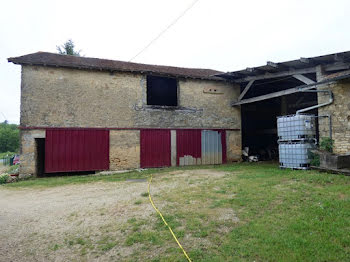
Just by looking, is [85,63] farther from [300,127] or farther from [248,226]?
[248,226]

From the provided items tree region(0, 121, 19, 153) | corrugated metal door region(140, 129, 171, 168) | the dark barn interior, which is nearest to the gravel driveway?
corrugated metal door region(140, 129, 171, 168)

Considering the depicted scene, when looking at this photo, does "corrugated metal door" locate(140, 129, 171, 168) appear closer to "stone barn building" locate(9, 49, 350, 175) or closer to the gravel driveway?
"stone barn building" locate(9, 49, 350, 175)

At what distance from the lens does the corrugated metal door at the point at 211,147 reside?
12727 millimetres

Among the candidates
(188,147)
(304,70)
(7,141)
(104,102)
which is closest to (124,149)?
(104,102)

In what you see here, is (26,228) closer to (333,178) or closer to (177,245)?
(177,245)

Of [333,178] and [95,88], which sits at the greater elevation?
[95,88]

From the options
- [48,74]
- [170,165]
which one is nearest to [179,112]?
[170,165]

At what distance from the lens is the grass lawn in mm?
2881

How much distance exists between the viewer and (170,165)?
39.5 ft

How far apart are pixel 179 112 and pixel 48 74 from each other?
272 inches

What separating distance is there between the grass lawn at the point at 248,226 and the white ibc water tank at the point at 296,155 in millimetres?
2210

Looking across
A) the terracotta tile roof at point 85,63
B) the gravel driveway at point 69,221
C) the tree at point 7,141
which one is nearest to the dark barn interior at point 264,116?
the terracotta tile roof at point 85,63

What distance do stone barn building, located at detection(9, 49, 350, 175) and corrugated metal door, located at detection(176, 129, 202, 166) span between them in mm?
58

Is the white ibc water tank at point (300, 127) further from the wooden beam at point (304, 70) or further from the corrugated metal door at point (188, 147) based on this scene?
the corrugated metal door at point (188, 147)
